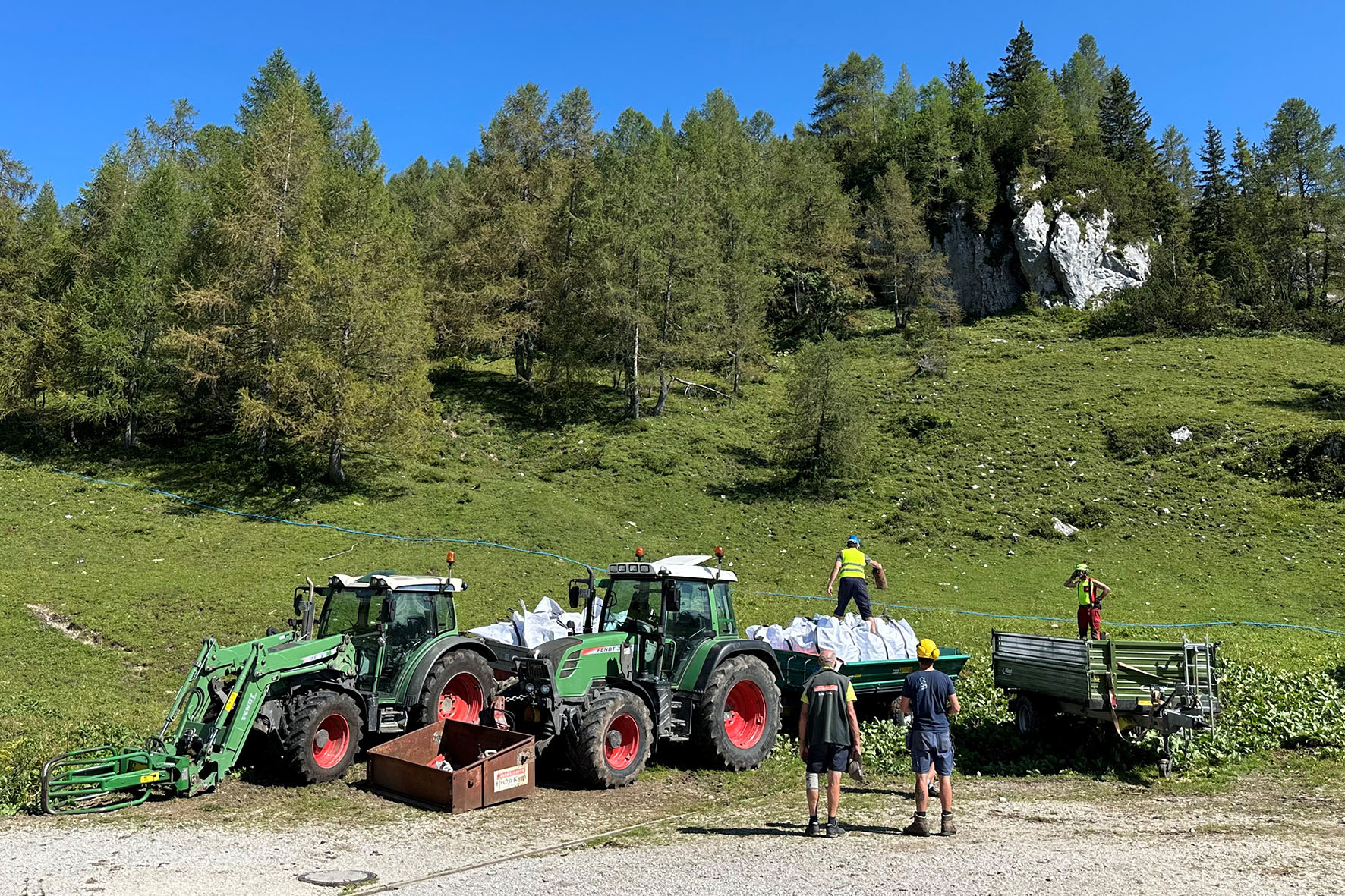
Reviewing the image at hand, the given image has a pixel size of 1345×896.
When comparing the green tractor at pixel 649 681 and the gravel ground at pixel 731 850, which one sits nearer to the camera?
the gravel ground at pixel 731 850

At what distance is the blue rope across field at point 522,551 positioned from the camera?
19984 millimetres

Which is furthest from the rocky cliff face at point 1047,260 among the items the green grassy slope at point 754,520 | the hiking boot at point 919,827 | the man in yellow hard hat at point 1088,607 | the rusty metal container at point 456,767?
the rusty metal container at point 456,767

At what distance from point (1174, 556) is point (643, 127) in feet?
171

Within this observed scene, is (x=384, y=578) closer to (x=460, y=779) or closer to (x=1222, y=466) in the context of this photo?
(x=460, y=779)

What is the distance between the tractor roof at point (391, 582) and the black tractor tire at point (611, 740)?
2882mm

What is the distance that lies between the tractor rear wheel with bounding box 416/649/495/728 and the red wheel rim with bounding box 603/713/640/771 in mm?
1837

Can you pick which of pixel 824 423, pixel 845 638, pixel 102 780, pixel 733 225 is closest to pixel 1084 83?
pixel 733 225

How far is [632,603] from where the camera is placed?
11.8m

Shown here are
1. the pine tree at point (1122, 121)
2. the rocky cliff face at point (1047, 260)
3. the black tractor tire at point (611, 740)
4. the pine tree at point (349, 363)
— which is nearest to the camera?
the black tractor tire at point (611, 740)

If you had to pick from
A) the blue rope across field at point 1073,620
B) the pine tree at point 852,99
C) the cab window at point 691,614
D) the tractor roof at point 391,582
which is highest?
the pine tree at point 852,99

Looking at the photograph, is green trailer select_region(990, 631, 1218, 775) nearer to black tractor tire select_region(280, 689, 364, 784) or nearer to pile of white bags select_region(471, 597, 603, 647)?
pile of white bags select_region(471, 597, 603, 647)

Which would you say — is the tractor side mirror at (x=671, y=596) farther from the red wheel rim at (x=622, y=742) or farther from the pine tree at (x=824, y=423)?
the pine tree at (x=824, y=423)

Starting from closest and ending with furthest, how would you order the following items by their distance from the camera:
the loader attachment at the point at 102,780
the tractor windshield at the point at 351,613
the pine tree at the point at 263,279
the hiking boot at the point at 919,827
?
the hiking boot at the point at 919,827 → the loader attachment at the point at 102,780 → the tractor windshield at the point at 351,613 → the pine tree at the point at 263,279

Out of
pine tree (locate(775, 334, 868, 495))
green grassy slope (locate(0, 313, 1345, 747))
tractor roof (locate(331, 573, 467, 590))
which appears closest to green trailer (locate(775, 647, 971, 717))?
tractor roof (locate(331, 573, 467, 590))
